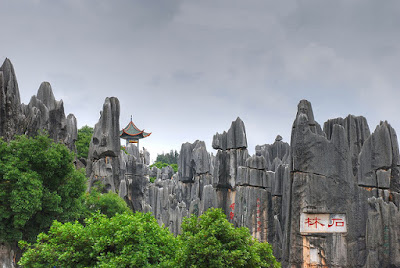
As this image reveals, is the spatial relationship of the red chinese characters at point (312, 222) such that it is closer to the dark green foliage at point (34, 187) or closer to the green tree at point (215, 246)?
the green tree at point (215, 246)

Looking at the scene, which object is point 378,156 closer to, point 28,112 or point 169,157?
point 28,112

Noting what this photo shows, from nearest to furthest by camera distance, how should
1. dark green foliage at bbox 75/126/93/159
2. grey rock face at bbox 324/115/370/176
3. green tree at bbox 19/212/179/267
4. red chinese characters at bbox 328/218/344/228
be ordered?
1. green tree at bbox 19/212/179/267
2. red chinese characters at bbox 328/218/344/228
3. grey rock face at bbox 324/115/370/176
4. dark green foliage at bbox 75/126/93/159

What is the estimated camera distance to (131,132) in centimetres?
6525

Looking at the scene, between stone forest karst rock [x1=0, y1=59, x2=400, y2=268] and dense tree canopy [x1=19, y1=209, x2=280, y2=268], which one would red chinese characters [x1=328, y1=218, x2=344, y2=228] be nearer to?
stone forest karst rock [x1=0, y1=59, x2=400, y2=268]

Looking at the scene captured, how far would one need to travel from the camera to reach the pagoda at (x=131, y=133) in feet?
212

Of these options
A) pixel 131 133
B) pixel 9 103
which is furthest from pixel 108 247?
pixel 131 133

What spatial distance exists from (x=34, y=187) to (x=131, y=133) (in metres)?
54.5

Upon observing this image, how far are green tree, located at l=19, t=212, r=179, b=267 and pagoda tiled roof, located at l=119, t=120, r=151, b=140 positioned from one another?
5713 cm

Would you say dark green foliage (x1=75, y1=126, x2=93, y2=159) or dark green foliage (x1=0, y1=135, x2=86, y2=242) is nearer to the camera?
dark green foliage (x1=0, y1=135, x2=86, y2=242)

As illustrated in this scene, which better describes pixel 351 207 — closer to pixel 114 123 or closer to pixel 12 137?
pixel 12 137

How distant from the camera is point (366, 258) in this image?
9.43 metres

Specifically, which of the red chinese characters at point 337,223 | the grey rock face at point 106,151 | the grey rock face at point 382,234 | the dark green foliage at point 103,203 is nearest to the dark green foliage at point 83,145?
the grey rock face at point 106,151

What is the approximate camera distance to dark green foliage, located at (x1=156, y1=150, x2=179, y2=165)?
85.8 m

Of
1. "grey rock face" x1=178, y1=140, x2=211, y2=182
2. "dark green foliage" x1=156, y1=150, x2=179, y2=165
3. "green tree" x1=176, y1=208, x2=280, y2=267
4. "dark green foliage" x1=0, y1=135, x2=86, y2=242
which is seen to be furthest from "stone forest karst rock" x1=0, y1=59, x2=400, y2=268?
"dark green foliage" x1=156, y1=150, x2=179, y2=165
